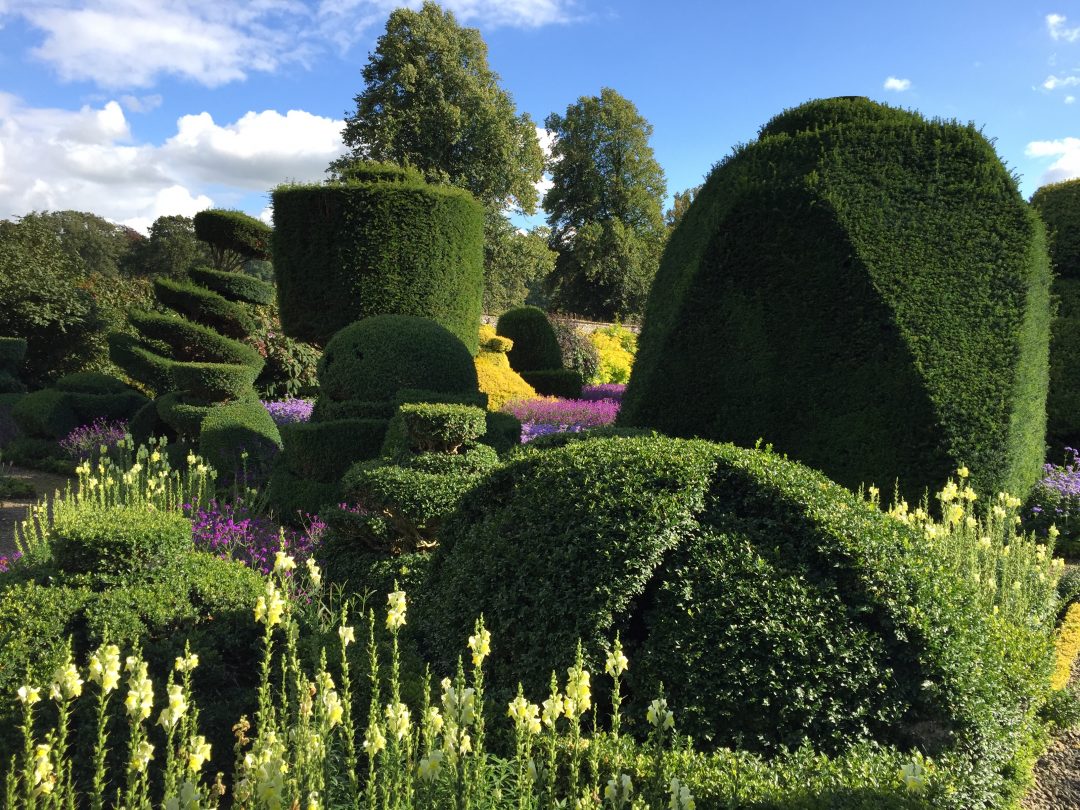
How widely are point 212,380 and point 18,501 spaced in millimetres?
2783

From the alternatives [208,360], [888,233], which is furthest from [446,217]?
[888,233]

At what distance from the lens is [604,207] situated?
123ft

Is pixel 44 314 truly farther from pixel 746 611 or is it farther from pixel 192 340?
pixel 746 611

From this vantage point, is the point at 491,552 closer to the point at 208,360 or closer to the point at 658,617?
the point at 658,617

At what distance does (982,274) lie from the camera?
6.73m

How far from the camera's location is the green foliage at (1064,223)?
38.5 feet

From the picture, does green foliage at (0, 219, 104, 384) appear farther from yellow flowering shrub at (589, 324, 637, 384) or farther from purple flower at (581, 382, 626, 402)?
yellow flowering shrub at (589, 324, 637, 384)

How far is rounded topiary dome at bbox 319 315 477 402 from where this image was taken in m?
7.60

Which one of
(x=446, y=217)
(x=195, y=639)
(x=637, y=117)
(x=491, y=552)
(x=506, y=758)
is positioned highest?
(x=637, y=117)

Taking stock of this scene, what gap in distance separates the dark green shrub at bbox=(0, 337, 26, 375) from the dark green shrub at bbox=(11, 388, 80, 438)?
3.70 m

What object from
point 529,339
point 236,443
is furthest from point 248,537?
point 529,339

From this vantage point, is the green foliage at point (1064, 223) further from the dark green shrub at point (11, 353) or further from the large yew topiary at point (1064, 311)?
the dark green shrub at point (11, 353)

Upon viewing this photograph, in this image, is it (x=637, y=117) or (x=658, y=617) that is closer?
(x=658, y=617)

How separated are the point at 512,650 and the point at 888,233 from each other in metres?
5.25
